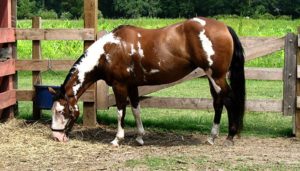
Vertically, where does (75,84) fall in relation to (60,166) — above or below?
above

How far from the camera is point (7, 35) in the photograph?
8.72 metres

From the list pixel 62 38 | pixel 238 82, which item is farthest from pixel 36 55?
pixel 238 82

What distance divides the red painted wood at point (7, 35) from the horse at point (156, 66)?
162 cm

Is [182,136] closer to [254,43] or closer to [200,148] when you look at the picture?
[200,148]

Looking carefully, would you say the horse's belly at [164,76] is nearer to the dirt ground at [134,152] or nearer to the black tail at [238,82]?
the black tail at [238,82]

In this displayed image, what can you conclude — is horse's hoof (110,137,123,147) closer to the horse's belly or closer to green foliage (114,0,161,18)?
the horse's belly

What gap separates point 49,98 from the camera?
8859mm

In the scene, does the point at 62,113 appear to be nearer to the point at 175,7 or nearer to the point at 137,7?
the point at 137,7

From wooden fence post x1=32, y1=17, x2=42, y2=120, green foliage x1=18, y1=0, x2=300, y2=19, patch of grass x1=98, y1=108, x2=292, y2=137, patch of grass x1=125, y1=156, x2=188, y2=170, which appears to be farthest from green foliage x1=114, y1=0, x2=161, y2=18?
patch of grass x1=125, y1=156, x2=188, y2=170

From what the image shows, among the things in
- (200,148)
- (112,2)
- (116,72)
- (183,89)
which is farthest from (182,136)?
(112,2)

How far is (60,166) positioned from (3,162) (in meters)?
0.73

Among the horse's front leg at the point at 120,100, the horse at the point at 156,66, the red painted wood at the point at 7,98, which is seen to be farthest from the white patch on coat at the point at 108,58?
the red painted wood at the point at 7,98

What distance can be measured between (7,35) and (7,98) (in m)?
1.01

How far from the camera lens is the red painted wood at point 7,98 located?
859 cm
